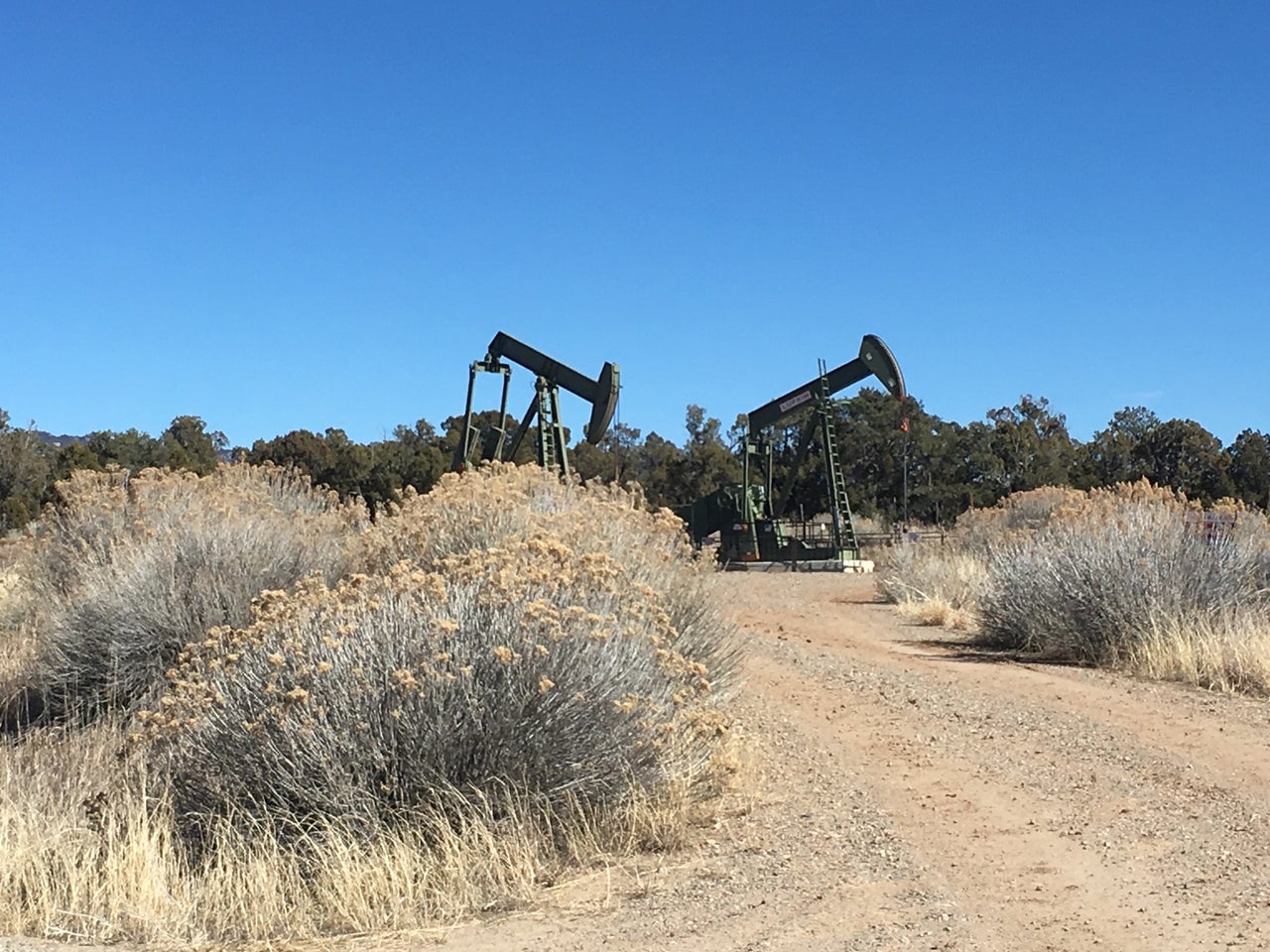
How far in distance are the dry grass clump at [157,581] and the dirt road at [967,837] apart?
175 inches

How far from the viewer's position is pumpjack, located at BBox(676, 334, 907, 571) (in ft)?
98.8

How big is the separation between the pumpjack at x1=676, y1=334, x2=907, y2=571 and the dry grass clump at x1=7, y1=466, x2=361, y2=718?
17743 mm

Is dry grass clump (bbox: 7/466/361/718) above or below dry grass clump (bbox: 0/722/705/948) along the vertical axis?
above

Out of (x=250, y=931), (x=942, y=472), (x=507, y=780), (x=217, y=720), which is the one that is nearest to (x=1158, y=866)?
(x=507, y=780)

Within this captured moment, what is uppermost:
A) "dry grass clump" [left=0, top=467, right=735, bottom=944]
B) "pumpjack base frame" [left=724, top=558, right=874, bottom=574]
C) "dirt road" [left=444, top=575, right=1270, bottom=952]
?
"pumpjack base frame" [left=724, top=558, right=874, bottom=574]

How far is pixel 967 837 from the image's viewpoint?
267 inches

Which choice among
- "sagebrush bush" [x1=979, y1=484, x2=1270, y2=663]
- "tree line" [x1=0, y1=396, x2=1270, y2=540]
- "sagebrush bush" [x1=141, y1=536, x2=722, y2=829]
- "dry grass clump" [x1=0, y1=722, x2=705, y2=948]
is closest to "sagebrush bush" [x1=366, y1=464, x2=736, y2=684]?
"sagebrush bush" [x1=141, y1=536, x2=722, y2=829]

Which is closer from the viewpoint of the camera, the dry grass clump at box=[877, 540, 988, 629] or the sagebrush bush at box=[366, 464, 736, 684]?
the sagebrush bush at box=[366, 464, 736, 684]

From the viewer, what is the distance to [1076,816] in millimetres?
7090

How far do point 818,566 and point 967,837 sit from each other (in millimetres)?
23762

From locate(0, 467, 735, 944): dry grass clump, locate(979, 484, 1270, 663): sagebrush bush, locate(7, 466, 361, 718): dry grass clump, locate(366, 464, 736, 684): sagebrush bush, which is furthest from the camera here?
locate(979, 484, 1270, 663): sagebrush bush

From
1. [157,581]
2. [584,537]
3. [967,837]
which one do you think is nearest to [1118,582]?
[584,537]

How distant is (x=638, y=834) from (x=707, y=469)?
5264 centimetres

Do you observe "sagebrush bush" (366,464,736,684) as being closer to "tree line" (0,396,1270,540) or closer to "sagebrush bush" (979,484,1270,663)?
"sagebrush bush" (979,484,1270,663)
